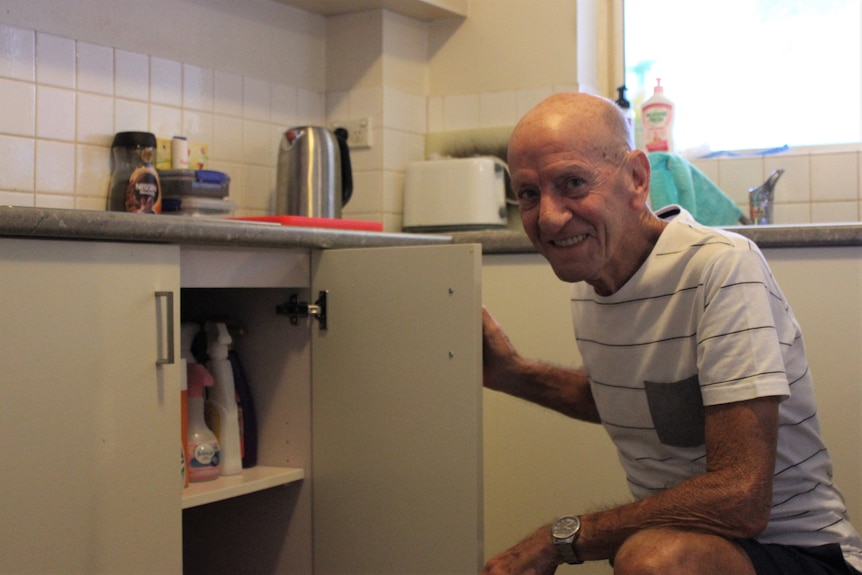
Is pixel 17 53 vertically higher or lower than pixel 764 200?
higher

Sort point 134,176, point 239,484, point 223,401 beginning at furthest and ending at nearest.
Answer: point 134,176 → point 223,401 → point 239,484

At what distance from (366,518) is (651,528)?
0.57 meters

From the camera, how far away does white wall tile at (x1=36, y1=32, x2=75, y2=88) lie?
191cm

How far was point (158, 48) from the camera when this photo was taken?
84.3 inches

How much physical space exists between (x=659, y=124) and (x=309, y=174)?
0.94 metres

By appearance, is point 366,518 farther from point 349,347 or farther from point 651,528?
point 651,528

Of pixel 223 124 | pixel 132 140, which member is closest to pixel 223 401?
pixel 132 140

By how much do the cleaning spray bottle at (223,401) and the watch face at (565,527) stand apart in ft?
2.36

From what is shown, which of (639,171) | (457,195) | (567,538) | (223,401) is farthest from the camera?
(457,195)

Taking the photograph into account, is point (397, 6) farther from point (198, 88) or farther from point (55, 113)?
point (55, 113)

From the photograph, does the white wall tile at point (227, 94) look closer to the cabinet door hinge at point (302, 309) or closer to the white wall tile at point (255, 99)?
the white wall tile at point (255, 99)

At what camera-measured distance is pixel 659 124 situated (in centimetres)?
251

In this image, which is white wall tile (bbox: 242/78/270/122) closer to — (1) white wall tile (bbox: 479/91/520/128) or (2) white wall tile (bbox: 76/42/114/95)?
(2) white wall tile (bbox: 76/42/114/95)

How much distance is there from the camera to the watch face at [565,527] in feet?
3.87
